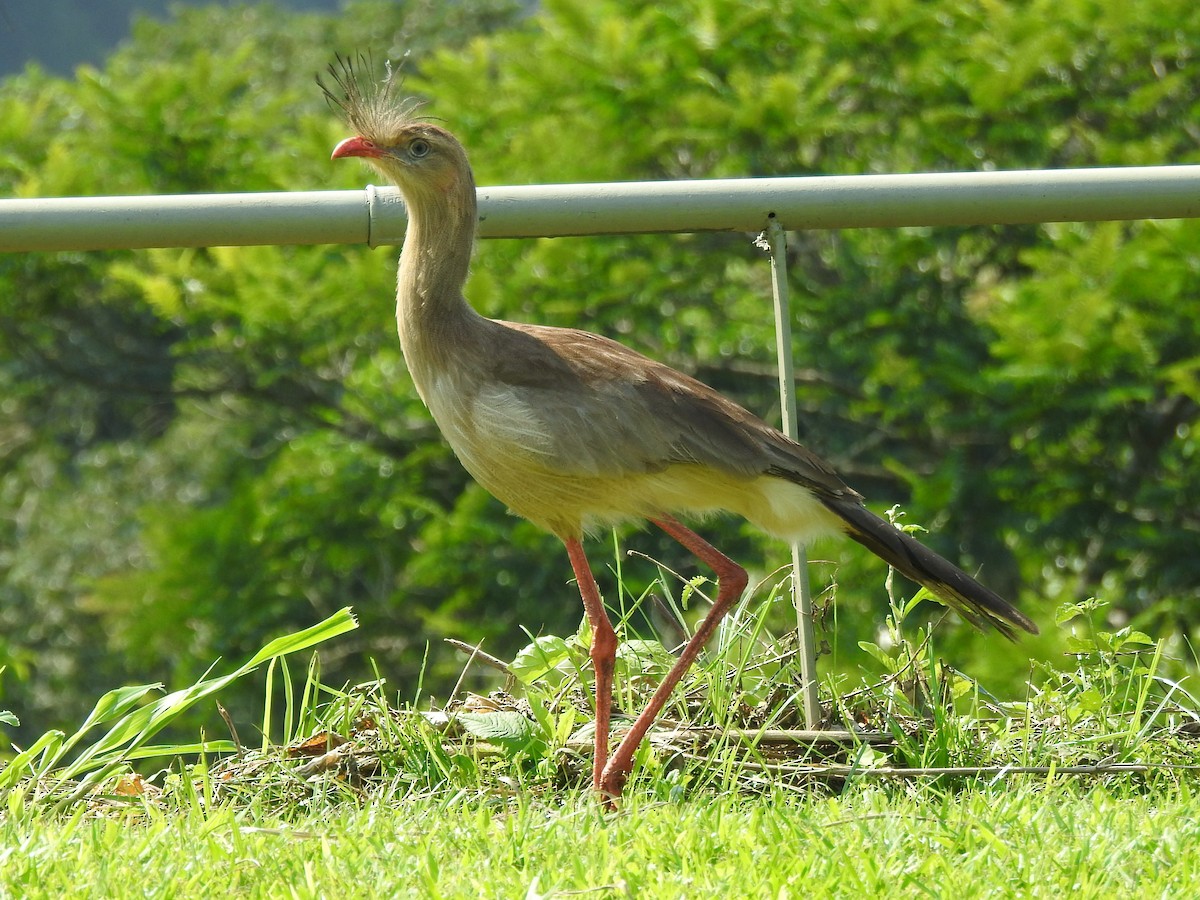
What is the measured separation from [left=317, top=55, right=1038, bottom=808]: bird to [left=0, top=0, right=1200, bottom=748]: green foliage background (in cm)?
302

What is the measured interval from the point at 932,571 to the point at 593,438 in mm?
758

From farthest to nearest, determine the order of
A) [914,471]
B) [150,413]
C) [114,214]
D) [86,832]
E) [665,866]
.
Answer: [150,413]
[914,471]
[114,214]
[86,832]
[665,866]

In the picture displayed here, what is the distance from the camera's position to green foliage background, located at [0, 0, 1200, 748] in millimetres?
7742

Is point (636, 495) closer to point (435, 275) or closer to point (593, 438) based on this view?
point (593, 438)

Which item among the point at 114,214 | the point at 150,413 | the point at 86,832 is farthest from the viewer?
the point at 150,413

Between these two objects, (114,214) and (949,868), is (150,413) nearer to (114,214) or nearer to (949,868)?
(114,214)

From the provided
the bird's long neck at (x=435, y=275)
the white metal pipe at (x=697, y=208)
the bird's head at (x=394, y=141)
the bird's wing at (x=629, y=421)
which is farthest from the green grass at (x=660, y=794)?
the bird's head at (x=394, y=141)

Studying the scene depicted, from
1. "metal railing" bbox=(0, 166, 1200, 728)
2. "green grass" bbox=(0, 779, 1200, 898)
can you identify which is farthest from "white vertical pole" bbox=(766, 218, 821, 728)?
"green grass" bbox=(0, 779, 1200, 898)

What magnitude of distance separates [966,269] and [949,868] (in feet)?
23.4

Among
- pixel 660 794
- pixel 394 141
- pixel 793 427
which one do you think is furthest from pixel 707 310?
pixel 660 794

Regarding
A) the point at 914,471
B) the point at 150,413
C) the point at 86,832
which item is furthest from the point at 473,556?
the point at 86,832

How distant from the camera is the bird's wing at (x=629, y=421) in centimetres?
316

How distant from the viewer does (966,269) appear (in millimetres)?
9117

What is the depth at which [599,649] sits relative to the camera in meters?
3.33
